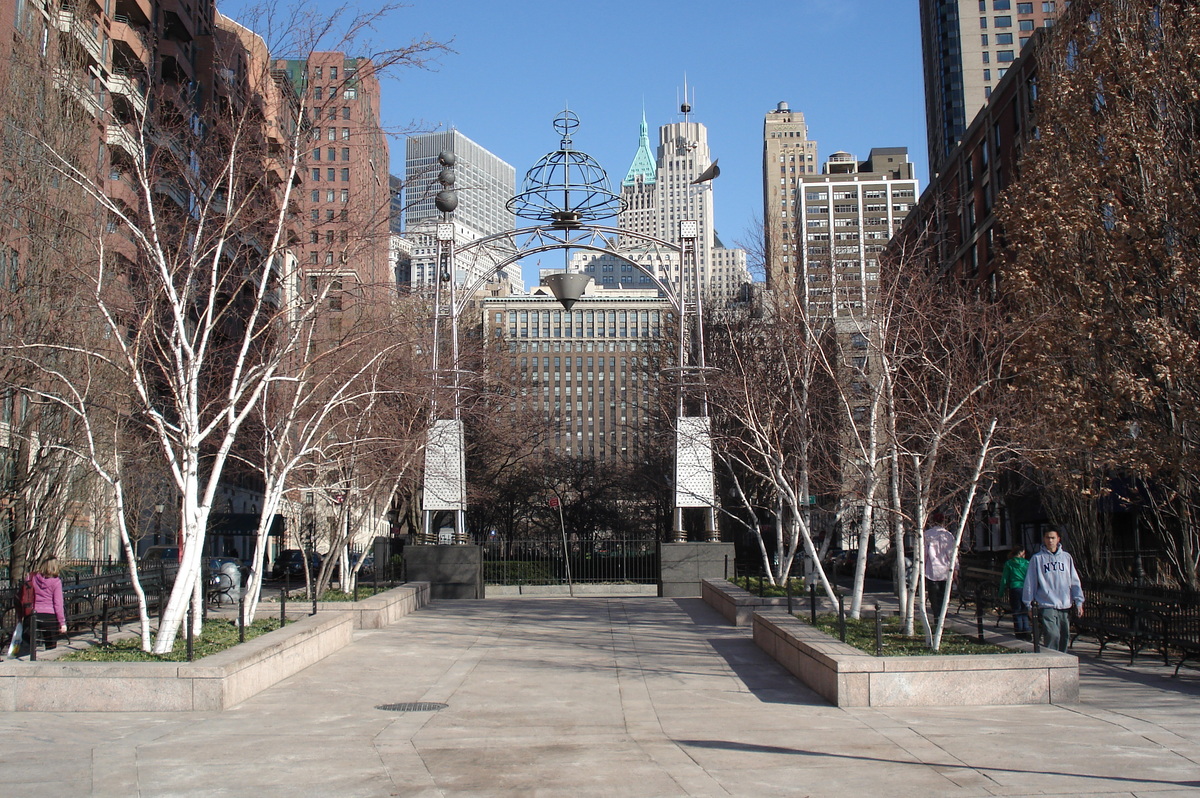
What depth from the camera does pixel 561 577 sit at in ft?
102

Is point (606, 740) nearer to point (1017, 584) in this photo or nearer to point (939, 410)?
point (939, 410)

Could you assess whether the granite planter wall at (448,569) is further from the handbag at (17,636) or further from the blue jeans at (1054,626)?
the blue jeans at (1054,626)

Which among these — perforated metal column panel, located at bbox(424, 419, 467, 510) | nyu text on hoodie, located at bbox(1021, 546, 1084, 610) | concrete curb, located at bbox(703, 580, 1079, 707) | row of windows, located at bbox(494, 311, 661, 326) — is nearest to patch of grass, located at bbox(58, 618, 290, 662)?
concrete curb, located at bbox(703, 580, 1079, 707)

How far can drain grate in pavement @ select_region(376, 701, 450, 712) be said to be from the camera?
10859 millimetres

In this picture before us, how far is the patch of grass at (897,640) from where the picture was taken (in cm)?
1188

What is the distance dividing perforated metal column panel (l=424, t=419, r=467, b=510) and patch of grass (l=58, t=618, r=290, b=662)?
31.1ft

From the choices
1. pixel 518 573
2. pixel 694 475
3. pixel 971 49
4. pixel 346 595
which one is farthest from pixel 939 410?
pixel 971 49

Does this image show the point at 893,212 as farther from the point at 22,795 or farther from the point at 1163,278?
the point at 22,795

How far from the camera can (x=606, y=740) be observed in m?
9.27

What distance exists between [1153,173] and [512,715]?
14.0m

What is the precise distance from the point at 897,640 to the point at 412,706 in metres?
6.03

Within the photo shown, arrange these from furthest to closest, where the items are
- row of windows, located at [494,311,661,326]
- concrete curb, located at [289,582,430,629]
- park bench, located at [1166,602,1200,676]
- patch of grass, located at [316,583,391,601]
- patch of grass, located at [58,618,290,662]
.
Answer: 1. row of windows, located at [494,311,661,326]
2. patch of grass, located at [316,583,391,601]
3. concrete curb, located at [289,582,430,629]
4. park bench, located at [1166,602,1200,676]
5. patch of grass, located at [58,618,290,662]

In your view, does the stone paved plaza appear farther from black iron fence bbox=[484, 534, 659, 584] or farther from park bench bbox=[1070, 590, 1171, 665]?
black iron fence bbox=[484, 534, 659, 584]

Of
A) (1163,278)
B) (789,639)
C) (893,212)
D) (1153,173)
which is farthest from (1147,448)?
(893,212)
